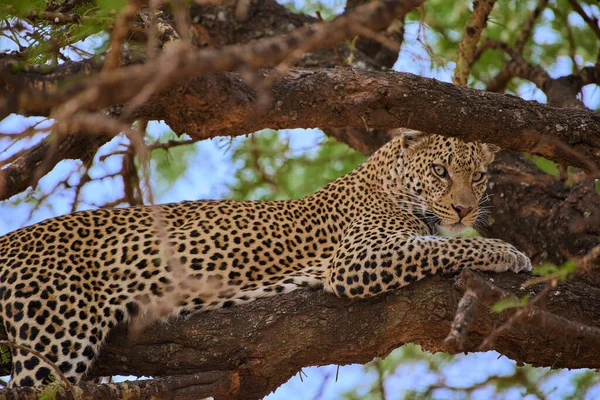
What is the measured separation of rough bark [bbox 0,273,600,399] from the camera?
6719mm

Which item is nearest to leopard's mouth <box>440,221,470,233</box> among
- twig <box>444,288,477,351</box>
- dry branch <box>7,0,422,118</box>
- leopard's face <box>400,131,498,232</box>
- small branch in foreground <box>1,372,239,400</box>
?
leopard's face <box>400,131,498,232</box>

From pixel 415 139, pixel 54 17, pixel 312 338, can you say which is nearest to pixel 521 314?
pixel 312 338

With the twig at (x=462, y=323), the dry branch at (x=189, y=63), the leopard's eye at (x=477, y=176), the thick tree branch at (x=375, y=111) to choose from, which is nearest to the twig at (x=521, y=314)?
the twig at (x=462, y=323)

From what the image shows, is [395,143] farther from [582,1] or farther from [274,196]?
[582,1]

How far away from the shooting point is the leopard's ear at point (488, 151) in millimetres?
8578

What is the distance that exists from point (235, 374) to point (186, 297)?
79 cm

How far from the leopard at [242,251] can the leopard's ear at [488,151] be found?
14mm

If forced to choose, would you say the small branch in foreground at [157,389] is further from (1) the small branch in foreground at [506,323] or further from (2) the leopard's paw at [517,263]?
(1) the small branch in foreground at [506,323]

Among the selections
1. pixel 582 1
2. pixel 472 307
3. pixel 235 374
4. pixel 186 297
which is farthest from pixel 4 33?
pixel 582 1

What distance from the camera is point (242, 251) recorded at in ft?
25.4

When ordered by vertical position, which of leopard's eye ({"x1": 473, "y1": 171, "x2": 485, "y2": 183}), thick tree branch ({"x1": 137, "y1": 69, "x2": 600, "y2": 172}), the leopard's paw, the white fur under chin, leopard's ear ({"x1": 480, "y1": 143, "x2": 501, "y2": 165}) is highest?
thick tree branch ({"x1": 137, "y1": 69, "x2": 600, "y2": 172})

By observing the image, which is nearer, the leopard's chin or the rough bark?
the rough bark

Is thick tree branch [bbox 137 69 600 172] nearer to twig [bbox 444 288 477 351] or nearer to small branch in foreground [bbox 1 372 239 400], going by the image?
small branch in foreground [bbox 1 372 239 400]

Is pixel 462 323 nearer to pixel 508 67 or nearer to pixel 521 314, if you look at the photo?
pixel 521 314
